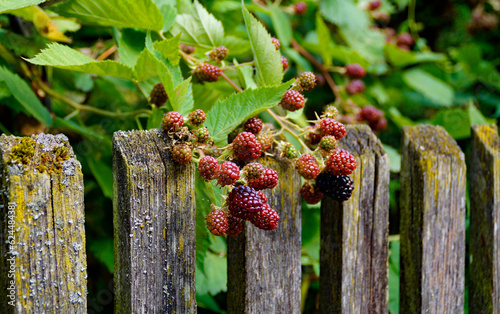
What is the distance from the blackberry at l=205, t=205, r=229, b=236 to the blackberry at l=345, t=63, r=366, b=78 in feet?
3.51

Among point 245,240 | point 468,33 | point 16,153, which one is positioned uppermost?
point 468,33

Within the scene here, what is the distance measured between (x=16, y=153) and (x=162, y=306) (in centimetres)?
35

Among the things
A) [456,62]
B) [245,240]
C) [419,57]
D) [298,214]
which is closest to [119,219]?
[245,240]

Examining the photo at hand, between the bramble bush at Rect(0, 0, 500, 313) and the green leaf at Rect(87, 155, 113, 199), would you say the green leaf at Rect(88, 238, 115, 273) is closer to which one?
the bramble bush at Rect(0, 0, 500, 313)

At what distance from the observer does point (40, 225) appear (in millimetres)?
684

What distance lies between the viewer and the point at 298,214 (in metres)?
0.92

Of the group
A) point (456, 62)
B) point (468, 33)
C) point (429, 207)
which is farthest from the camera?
point (468, 33)

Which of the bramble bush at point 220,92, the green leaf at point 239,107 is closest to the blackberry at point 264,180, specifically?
the bramble bush at point 220,92

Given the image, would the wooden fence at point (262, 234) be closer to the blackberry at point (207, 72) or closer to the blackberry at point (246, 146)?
the blackberry at point (246, 146)

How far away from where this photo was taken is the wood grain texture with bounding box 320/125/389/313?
37.9 inches

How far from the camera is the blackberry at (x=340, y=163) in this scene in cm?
78

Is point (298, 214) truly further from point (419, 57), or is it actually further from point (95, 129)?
point (419, 57)

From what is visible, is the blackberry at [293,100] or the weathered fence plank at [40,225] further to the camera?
the blackberry at [293,100]

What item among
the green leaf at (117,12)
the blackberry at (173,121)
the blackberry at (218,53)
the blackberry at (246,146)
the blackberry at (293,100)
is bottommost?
the blackberry at (246,146)
